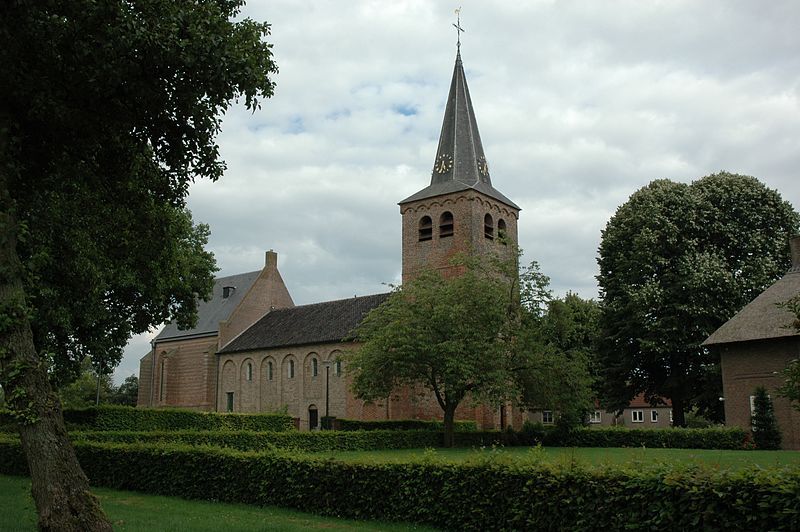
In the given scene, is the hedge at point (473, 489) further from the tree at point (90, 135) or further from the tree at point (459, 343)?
the tree at point (459, 343)

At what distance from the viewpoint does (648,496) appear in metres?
8.62

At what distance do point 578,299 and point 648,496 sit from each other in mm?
44280

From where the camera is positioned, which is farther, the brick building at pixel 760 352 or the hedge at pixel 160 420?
the hedge at pixel 160 420

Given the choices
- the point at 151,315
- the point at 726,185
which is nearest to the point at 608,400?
the point at 726,185

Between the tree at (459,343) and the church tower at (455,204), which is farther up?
the church tower at (455,204)

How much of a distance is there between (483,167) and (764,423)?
77.6 ft

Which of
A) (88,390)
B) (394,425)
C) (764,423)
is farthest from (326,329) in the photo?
(88,390)

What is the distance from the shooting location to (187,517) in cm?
1185

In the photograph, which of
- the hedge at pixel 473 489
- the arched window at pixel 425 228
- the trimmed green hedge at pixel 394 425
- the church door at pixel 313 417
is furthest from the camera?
the church door at pixel 313 417

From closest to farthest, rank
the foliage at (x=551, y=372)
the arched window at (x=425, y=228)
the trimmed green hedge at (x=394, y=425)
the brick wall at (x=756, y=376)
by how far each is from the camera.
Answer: the brick wall at (x=756, y=376) < the foliage at (x=551, y=372) < the trimmed green hedge at (x=394, y=425) < the arched window at (x=425, y=228)

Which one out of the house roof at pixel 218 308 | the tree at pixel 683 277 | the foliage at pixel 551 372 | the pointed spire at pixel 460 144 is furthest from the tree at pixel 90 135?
the house roof at pixel 218 308

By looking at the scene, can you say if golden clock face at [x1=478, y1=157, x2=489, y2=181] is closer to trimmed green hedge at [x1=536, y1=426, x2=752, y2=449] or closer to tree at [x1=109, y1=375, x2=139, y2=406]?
trimmed green hedge at [x1=536, y1=426, x2=752, y2=449]

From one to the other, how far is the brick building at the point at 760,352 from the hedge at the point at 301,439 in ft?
37.5

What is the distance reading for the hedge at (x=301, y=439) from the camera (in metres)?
21.4
